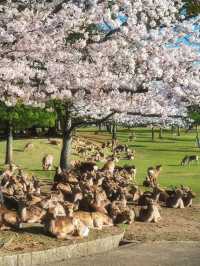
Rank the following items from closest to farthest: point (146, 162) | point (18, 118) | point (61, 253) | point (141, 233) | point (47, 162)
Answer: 1. point (61, 253)
2. point (141, 233)
3. point (47, 162)
4. point (18, 118)
5. point (146, 162)

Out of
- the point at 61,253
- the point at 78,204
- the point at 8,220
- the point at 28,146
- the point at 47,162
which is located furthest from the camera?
the point at 28,146

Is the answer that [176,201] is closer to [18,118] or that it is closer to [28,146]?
[18,118]

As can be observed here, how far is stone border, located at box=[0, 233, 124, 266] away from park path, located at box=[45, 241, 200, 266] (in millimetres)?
202

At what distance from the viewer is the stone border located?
34.4 feet

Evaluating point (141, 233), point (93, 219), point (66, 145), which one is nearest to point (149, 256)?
point (93, 219)

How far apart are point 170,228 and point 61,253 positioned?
A: 5212 millimetres

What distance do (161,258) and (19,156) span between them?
1113 inches

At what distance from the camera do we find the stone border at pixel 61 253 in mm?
10481

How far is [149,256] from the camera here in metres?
12.1

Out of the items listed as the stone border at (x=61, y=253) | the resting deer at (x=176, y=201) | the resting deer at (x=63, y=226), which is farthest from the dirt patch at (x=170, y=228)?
the resting deer at (x=63, y=226)

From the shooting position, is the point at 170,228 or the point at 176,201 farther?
the point at 176,201

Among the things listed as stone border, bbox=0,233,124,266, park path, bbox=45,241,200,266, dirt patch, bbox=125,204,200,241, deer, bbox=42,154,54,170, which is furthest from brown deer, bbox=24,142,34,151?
stone border, bbox=0,233,124,266

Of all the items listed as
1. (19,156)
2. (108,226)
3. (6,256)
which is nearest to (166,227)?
(108,226)

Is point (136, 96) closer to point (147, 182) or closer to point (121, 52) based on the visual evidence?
point (121, 52)
